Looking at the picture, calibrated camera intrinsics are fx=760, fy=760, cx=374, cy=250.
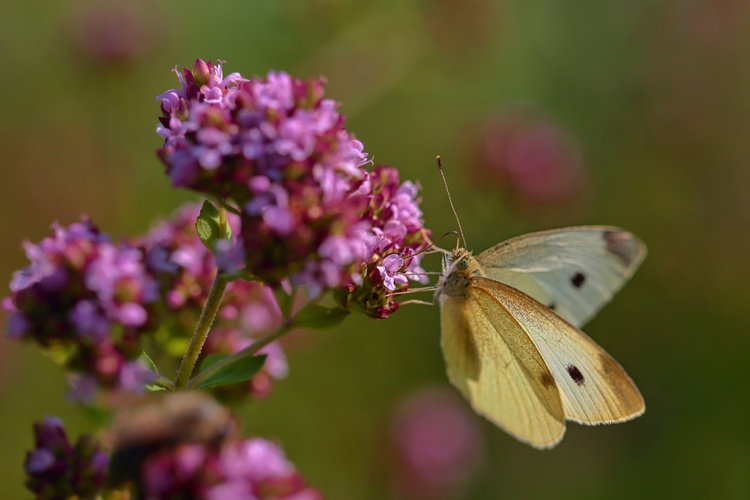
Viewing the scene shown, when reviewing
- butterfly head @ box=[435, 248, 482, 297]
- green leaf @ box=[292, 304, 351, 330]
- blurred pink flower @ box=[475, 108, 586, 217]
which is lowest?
green leaf @ box=[292, 304, 351, 330]

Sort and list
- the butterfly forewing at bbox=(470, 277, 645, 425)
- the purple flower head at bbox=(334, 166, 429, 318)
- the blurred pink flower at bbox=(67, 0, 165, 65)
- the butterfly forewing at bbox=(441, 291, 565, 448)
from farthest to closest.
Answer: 1. the blurred pink flower at bbox=(67, 0, 165, 65)
2. the butterfly forewing at bbox=(441, 291, 565, 448)
3. the butterfly forewing at bbox=(470, 277, 645, 425)
4. the purple flower head at bbox=(334, 166, 429, 318)

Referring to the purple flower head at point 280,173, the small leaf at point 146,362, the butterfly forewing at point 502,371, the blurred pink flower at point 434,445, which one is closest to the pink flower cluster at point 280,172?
the purple flower head at point 280,173

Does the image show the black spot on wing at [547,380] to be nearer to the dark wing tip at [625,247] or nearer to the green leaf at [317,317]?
the dark wing tip at [625,247]

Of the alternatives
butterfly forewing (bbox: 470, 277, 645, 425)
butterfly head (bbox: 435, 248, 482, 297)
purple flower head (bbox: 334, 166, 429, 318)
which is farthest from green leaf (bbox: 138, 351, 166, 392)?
butterfly forewing (bbox: 470, 277, 645, 425)

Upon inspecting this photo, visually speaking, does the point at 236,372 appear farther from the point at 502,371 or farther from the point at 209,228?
the point at 502,371

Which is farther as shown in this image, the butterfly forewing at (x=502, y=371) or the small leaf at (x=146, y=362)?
the butterfly forewing at (x=502, y=371)

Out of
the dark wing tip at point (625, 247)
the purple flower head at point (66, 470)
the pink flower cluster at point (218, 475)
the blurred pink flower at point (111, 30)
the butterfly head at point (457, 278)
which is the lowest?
the pink flower cluster at point (218, 475)

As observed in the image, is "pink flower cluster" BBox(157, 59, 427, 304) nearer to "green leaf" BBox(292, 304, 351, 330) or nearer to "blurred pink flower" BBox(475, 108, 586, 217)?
"green leaf" BBox(292, 304, 351, 330)
